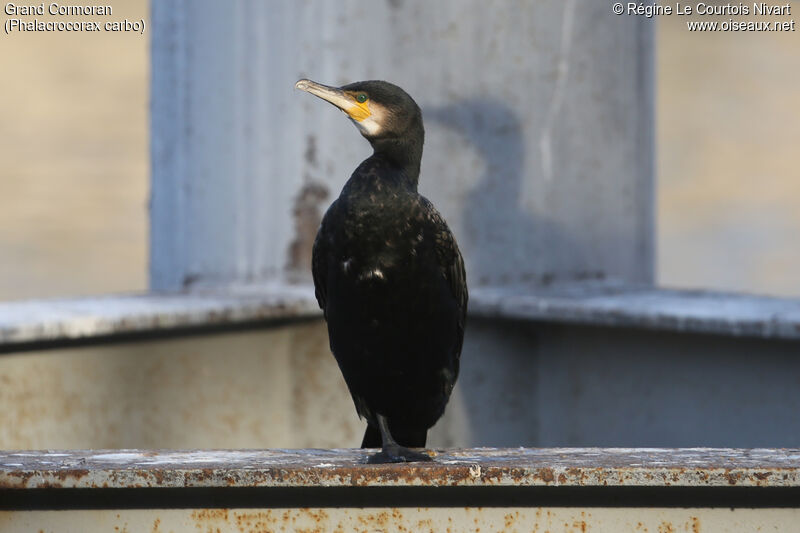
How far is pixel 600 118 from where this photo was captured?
12.8ft

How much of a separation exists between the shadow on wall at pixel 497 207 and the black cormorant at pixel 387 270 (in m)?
1.44

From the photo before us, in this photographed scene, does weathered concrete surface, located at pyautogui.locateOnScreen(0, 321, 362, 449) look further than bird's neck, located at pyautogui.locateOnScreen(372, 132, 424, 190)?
Yes

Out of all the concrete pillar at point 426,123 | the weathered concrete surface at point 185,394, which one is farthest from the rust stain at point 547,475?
the concrete pillar at point 426,123

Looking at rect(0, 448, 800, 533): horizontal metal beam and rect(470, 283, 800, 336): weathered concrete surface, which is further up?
rect(470, 283, 800, 336): weathered concrete surface

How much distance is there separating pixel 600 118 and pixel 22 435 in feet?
7.11

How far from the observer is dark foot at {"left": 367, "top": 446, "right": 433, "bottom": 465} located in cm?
184

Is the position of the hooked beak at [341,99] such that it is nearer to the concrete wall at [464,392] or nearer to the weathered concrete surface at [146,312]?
the weathered concrete surface at [146,312]

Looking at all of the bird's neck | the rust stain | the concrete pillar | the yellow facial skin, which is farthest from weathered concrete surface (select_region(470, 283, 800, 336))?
the rust stain

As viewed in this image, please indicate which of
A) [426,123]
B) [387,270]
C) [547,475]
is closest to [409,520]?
[547,475]

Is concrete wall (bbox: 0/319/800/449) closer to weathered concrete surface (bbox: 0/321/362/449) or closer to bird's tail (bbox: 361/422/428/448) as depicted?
weathered concrete surface (bbox: 0/321/362/449)

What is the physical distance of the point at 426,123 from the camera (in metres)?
3.64

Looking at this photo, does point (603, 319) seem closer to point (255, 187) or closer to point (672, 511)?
point (255, 187)

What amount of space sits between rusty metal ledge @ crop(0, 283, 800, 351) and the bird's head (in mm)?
1239

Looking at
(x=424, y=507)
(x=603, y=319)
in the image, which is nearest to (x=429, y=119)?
(x=603, y=319)
